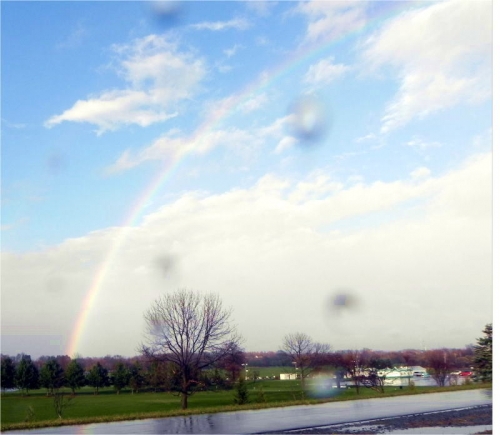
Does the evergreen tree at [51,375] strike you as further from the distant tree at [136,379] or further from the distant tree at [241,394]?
the distant tree at [241,394]

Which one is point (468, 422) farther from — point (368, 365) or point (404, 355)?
point (404, 355)

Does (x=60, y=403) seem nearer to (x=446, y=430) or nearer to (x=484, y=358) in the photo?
(x=446, y=430)

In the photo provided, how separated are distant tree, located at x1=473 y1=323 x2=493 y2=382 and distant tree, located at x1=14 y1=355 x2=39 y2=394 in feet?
87.2

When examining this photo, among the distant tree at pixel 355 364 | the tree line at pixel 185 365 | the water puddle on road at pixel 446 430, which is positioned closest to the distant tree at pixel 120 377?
the tree line at pixel 185 365

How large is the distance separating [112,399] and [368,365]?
16.0 m

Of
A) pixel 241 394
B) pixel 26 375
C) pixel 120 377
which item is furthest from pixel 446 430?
pixel 120 377

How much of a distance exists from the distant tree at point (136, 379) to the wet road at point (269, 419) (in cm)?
1136

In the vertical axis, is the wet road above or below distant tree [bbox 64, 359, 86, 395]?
below

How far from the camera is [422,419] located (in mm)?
15773

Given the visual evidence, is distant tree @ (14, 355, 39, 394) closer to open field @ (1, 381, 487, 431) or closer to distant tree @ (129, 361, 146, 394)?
open field @ (1, 381, 487, 431)

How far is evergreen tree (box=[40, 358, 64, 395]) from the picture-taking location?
82.0ft

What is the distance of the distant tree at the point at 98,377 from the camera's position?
32344 millimetres

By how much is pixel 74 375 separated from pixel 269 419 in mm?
14907

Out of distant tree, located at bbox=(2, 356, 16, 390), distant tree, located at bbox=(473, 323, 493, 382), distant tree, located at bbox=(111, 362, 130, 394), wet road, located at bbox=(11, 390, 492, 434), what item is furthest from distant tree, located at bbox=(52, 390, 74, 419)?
distant tree, located at bbox=(473, 323, 493, 382)
